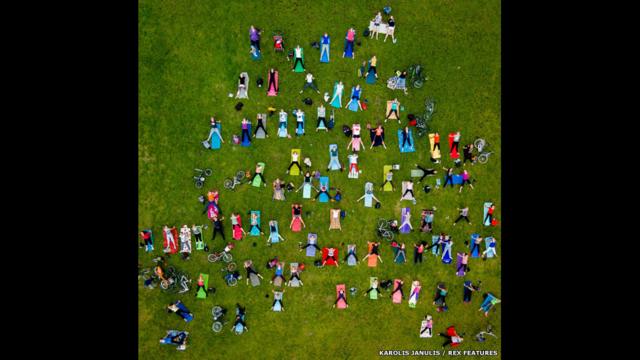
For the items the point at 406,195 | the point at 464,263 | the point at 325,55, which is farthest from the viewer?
the point at 464,263

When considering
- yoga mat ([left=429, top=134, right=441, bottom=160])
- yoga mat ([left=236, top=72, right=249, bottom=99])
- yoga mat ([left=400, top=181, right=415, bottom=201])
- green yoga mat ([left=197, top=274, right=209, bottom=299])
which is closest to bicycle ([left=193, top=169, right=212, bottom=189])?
yoga mat ([left=236, top=72, right=249, bottom=99])

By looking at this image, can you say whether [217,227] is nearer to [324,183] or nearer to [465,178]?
[324,183]

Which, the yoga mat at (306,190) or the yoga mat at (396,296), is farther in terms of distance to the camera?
the yoga mat at (396,296)

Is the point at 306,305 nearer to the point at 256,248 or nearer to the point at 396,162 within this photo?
the point at 256,248

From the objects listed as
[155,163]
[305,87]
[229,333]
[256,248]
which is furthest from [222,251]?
[305,87]

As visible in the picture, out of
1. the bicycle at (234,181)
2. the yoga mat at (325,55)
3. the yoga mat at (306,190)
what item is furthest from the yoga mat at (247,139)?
the yoga mat at (325,55)

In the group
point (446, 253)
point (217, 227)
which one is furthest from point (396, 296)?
point (217, 227)

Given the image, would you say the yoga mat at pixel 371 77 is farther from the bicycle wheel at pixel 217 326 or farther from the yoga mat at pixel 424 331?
the bicycle wheel at pixel 217 326
